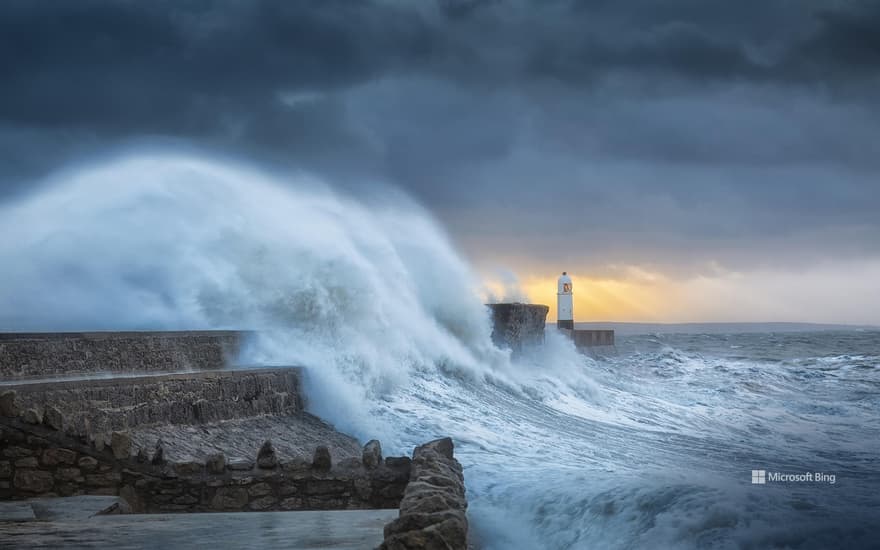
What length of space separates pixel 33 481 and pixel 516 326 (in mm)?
20541

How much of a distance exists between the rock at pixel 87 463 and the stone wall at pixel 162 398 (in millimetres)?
176

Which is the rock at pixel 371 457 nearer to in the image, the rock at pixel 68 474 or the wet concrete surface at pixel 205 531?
the wet concrete surface at pixel 205 531

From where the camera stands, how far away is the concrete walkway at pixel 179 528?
4.67m

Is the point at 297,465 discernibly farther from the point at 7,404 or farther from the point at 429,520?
the point at 429,520

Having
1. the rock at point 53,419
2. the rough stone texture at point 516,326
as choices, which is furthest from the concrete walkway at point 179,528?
the rough stone texture at point 516,326

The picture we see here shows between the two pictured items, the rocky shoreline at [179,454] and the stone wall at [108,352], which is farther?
the stone wall at [108,352]

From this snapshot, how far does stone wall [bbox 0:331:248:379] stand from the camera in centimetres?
933

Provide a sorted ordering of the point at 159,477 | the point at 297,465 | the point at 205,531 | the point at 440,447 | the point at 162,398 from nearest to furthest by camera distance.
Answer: the point at 205,531, the point at 159,477, the point at 297,465, the point at 440,447, the point at 162,398

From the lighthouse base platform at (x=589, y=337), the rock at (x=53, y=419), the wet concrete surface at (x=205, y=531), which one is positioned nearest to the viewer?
the wet concrete surface at (x=205, y=531)

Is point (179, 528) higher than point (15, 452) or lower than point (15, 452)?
lower

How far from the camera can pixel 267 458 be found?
6.68 metres

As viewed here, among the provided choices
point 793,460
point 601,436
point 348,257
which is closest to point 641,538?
point 793,460

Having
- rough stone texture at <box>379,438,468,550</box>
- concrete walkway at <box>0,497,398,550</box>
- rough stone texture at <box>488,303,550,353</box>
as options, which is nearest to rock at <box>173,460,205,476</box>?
concrete walkway at <box>0,497,398,550</box>

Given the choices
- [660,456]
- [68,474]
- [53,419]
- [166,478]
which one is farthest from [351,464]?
[660,456]
